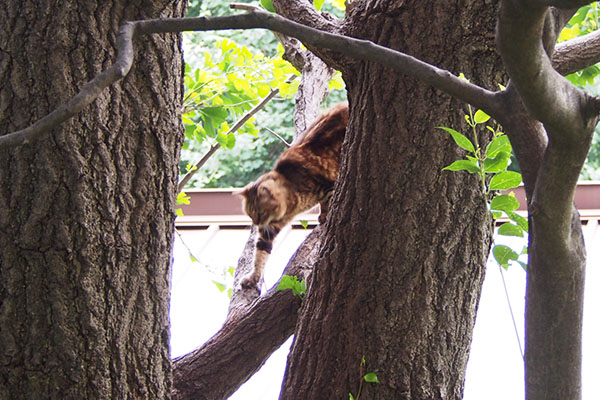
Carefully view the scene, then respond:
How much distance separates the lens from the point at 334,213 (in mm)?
1772

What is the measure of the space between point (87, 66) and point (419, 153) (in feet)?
2.34

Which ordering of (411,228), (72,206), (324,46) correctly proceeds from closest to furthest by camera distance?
(324,46), (72,206), (411,228)

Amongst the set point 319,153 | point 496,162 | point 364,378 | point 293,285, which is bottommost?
point 364,378

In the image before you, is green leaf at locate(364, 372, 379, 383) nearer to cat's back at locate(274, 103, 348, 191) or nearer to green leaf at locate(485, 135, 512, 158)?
green leaf at locate(485, 135, 512, 158)

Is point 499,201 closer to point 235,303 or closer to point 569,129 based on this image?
point 569,129

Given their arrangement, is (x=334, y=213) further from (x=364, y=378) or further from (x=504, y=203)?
(x=504, y=203)

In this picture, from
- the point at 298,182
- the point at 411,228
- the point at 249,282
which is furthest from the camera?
the point at 298,182

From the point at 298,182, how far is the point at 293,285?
4.18 feet

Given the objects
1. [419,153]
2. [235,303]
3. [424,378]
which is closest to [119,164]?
[419,153]

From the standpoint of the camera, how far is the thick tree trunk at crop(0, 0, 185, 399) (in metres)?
1.36

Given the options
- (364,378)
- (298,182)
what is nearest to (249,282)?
(298,182)

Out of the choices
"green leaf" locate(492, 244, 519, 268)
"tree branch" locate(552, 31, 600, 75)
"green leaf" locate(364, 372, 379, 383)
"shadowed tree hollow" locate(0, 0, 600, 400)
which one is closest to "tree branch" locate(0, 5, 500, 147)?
"shadowed tree hollow" locate(0, 0, 600, 400)

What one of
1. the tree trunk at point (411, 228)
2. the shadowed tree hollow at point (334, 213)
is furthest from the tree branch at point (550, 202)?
the tree trunk at point (411, 228)

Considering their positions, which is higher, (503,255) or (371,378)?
(503,255)
